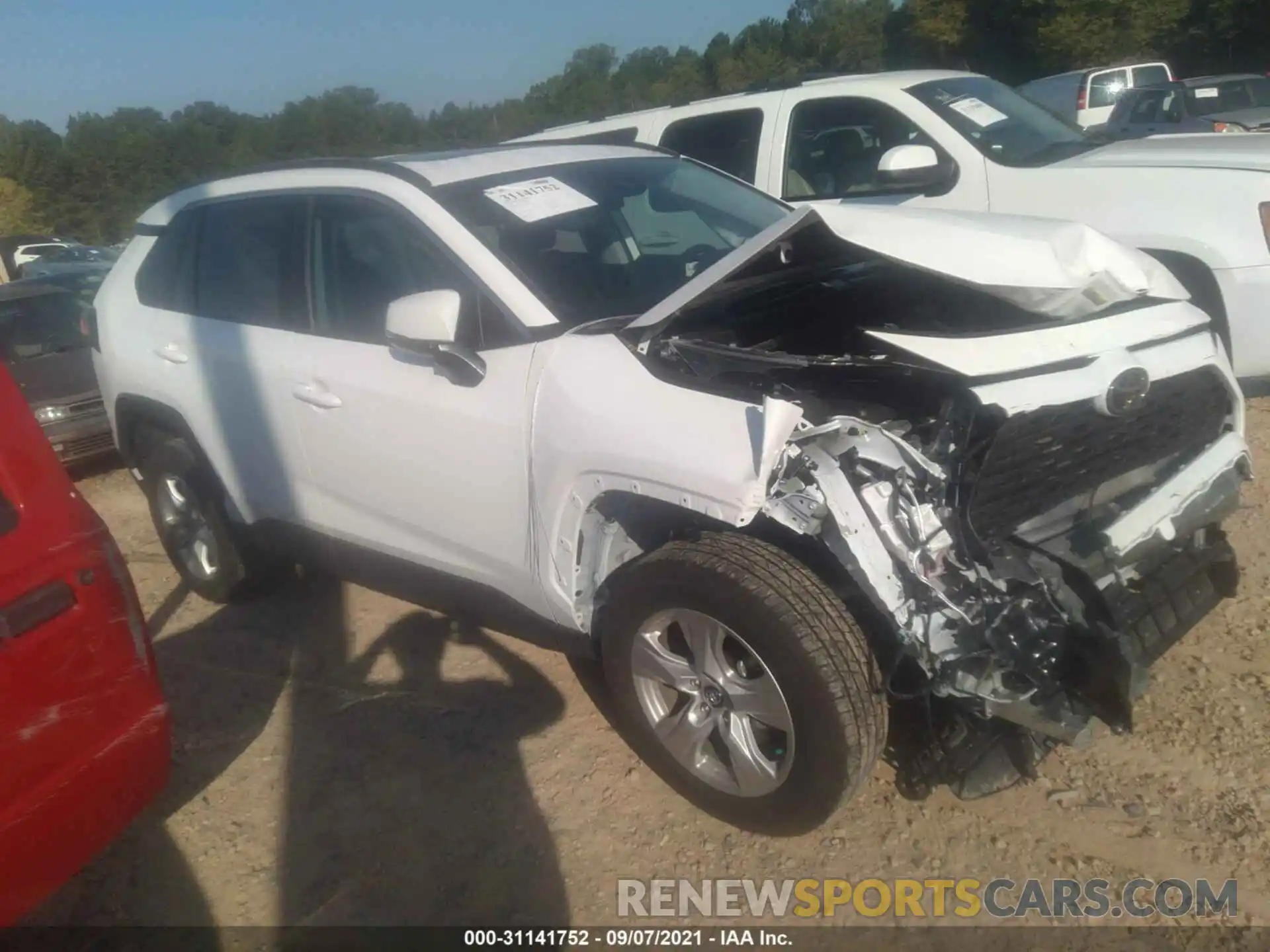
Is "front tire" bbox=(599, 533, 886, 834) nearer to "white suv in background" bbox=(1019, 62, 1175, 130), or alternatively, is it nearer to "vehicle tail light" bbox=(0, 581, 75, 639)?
"vehicle tail light" bbox=(0, 581, 75, 639)

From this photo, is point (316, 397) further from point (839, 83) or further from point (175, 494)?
point (839, 83)

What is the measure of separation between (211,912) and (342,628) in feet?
5.47

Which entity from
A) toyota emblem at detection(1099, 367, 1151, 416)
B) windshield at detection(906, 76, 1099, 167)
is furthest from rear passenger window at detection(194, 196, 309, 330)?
windshield at detection(906, 76, 1099, 167)

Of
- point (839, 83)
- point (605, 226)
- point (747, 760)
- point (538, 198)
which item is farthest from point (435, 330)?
point (839, 83)

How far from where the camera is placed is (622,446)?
8.95ft

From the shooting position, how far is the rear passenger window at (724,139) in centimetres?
641

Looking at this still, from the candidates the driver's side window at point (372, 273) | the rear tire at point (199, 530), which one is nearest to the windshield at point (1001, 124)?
the driver's side window at point (372, 273)

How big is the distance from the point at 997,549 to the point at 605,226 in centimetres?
179

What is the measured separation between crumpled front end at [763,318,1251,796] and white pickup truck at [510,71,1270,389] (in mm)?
2297

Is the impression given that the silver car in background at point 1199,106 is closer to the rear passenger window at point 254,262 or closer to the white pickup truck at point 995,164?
the white pickup truck at point 995,164

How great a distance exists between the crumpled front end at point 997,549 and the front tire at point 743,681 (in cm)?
16

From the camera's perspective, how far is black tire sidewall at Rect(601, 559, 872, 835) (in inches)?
100.0

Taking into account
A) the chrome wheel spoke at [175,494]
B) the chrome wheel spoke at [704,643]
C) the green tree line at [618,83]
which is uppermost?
the chrome wheel spoke at [704,643]

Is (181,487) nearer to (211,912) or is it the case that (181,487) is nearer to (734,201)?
(211,912)
